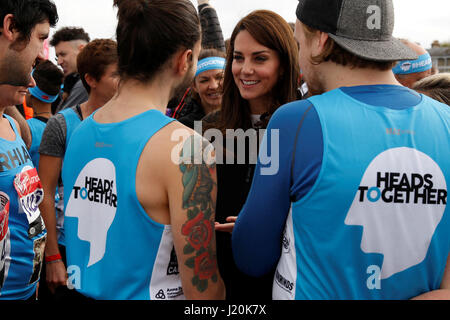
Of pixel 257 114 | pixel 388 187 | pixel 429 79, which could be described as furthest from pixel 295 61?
pixel 388 187

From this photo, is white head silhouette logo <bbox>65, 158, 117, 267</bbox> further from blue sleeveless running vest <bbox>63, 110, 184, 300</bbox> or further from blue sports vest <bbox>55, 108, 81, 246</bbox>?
blue sports vest <bbox>55, 108, 81, 246</bbox>

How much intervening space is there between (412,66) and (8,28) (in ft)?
12.4

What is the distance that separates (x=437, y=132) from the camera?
133cm

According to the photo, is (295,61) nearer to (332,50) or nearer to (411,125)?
(332,50)

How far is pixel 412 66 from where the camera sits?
4.14m

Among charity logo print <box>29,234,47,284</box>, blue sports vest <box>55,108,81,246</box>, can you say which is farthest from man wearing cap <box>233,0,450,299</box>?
blue sports vest <box>55,108,81,246</box>

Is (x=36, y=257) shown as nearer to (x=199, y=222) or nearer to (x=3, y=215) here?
(x=3, y=215)

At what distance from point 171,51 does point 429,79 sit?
1.90 meters

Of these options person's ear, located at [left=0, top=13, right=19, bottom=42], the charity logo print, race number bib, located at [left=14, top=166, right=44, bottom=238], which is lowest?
the charity logo print

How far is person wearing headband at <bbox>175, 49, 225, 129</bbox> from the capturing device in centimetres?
376

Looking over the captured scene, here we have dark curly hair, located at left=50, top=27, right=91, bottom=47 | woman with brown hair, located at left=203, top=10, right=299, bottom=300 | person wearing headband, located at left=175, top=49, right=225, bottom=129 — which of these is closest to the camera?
woman with brown hair, located at left=203, top=10, right=299, bottom=300

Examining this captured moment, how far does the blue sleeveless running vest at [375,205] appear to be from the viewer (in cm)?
129

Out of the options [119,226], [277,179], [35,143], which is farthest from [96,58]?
[277,179]
